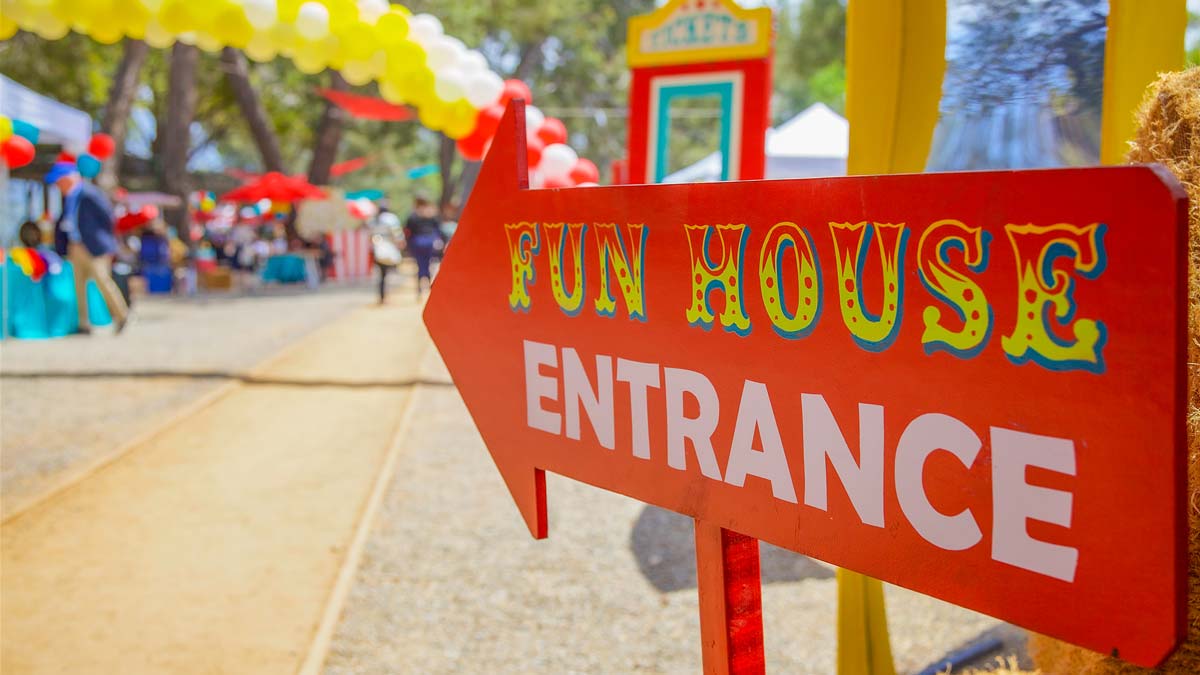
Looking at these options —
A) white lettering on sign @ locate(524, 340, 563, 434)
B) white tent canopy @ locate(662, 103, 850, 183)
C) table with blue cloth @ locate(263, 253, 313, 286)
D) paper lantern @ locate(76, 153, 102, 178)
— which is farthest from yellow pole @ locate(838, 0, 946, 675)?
table with blue cloth @ locate(263, 253, 313, 286)

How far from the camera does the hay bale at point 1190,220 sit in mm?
1566

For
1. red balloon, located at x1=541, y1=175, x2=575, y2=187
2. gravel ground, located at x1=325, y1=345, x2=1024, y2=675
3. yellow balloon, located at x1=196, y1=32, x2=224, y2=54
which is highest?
yellow balloon, located at x1=196, y1=32, x2=224, y2=54

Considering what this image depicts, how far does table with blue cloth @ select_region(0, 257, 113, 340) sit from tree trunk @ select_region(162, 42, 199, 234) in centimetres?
960

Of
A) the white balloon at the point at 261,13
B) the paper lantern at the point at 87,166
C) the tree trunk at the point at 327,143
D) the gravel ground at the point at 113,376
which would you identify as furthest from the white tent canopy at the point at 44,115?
the tree trunk at the point at 327,143

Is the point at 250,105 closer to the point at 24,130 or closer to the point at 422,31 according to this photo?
the point at 24,130

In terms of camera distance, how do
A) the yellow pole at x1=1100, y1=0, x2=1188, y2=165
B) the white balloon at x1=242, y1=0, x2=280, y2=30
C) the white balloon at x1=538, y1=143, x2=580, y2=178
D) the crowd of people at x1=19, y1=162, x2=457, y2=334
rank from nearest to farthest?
the yellow pole at x1=1100, y1=0, x2=1188, y2=165, the white balloon at x1=242, y1=0, x2=280, y2=30, the white balloon at x1=538, y1=143, x2=580, y2=178, the crowd of people at x1=19, y1=162, x2=457, y2=334

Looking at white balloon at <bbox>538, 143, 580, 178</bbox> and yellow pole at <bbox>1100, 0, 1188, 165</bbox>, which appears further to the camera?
white balloon at <bbox>538, 143, 580, 178</bbox>

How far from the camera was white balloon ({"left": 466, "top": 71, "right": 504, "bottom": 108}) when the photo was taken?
8.93 metres

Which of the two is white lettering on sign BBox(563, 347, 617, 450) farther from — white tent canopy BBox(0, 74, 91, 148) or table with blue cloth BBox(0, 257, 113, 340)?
white tent canopy BBox(0, 74, 91, 148)

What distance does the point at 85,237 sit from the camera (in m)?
12.1

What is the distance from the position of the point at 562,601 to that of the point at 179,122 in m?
20.2

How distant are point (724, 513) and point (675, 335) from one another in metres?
0.28

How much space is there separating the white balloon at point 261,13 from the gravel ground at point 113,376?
316 cm

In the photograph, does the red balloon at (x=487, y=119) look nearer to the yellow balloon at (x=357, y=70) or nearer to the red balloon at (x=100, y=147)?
the yellow balloon at (x=357, y=70)
